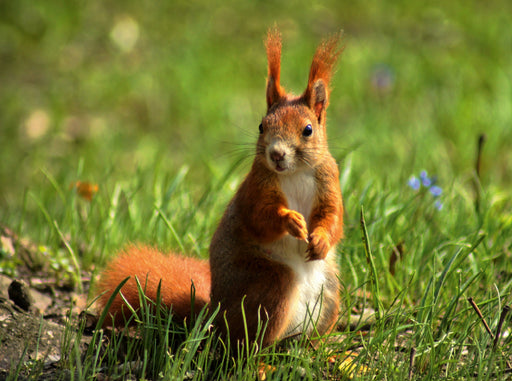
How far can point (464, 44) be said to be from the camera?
617 centimetres

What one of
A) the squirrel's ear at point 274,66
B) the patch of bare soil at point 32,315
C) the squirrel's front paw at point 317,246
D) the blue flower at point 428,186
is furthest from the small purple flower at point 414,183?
the patch of bare soil at point 32,315

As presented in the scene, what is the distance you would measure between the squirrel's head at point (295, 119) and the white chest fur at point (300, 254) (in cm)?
6

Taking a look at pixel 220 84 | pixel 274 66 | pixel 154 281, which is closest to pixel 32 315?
pixel 154 281

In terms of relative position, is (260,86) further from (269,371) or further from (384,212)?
(269,371)

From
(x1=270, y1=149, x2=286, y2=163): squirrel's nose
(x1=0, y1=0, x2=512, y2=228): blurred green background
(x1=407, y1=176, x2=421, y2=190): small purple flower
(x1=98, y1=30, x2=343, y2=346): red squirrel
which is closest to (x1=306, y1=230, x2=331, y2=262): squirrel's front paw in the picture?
(x1=98, y1=30, x2=343, y2=346): red squirrel

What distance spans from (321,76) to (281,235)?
544 mm

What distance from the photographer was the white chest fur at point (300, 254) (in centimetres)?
216

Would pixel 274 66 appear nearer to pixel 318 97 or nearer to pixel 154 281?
pixel 318 97

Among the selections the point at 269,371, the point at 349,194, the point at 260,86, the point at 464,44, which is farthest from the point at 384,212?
the point at 464,44

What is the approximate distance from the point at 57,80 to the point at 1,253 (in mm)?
3406

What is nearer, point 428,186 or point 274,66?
point 274,66

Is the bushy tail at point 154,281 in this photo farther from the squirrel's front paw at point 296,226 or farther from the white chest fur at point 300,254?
the squirrel's front paw at point 296,226

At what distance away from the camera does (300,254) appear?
2191mm

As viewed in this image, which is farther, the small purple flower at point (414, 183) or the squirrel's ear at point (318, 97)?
the small purple flower at point (414, 183)
